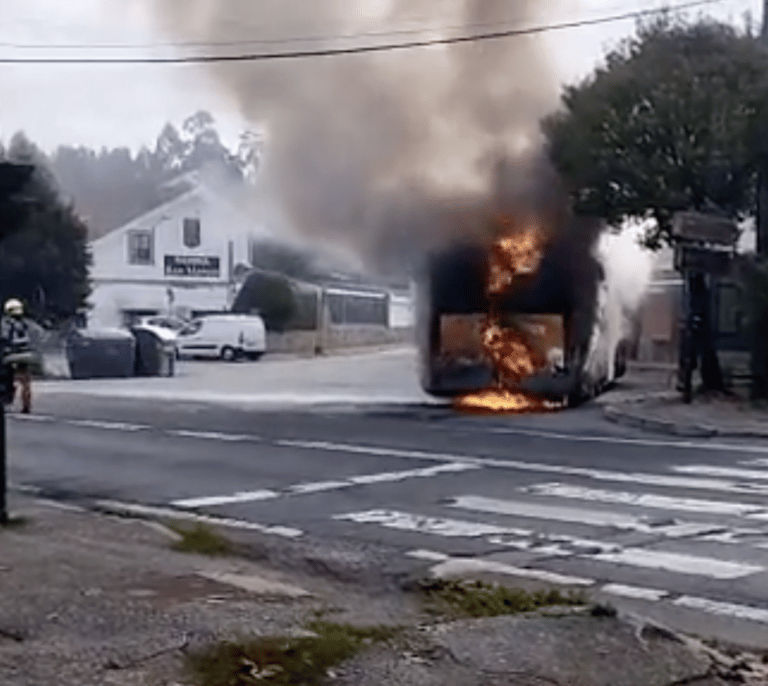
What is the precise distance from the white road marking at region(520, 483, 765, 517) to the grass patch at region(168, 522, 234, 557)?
10.5 ft

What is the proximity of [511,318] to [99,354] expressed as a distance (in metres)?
14.0

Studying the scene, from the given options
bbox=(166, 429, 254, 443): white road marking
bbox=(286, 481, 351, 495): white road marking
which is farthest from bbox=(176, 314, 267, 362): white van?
bbox=(286, 481, 351, 495): white road marking

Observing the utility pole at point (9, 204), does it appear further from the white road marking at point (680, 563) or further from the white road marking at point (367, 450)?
the white road marking at point (367, 450)

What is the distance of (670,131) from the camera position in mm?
21484

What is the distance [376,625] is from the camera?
6.92 meters

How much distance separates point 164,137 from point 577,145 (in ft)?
171

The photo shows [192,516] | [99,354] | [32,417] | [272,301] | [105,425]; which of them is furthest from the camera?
[272,301]

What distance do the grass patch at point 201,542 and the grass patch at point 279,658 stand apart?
263 centimetres

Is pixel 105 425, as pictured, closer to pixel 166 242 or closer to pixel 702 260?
pixel 702 260

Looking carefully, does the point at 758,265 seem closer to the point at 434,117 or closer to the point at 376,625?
the point at 434,117

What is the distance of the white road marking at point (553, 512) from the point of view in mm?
10648

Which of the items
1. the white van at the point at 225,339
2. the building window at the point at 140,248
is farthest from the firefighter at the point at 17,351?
the building window at the point at 140,248

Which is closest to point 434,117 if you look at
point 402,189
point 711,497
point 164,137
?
point 402,189

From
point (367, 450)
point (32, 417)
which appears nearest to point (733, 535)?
point (367, 450)
